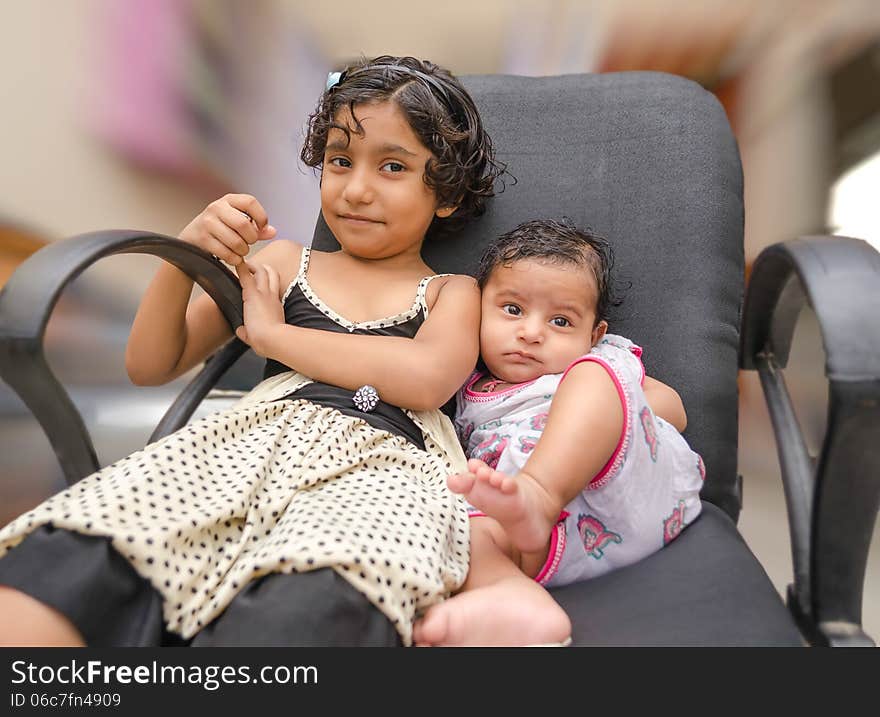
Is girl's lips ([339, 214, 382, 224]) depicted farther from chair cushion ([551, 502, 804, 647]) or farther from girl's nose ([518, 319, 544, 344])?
chair cushion ([551, 502, 804, 647])

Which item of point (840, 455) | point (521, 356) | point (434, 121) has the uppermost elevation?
point (434, 121)

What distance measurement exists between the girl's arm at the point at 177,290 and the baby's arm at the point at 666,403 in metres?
0.58

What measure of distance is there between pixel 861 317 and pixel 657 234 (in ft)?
1.79

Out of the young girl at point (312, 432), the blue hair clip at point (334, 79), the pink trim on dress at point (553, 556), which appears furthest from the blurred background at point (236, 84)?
the pink trim on dress at point (553, 556)

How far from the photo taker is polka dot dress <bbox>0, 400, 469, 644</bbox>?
68 cm

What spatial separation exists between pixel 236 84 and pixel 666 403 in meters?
1.70

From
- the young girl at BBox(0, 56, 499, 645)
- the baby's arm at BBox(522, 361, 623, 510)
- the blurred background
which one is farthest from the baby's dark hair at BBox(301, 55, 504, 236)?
the blurred background

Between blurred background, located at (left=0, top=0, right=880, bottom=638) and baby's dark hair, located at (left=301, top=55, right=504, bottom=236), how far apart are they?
2.75 ft

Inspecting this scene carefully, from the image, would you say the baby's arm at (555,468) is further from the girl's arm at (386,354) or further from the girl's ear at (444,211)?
the girl's ear at (444,211)

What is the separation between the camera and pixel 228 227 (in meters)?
1.03

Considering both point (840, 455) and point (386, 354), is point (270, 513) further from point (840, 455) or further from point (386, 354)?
point (840, 455)

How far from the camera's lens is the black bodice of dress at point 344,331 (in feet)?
3.31

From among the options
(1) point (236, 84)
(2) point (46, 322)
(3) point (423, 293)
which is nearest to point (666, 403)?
(3) point (423, 293)
